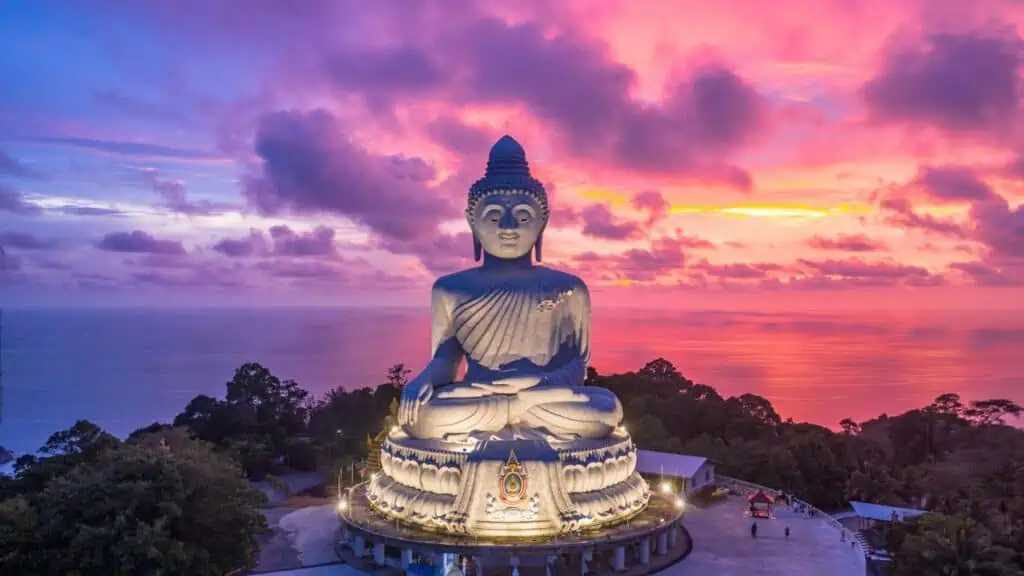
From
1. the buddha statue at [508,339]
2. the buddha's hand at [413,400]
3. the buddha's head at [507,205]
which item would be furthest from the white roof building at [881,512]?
the buddha's hand at [413,400]

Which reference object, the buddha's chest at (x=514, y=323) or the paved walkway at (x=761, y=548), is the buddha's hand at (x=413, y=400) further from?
the paved walkway at (x=761, y=548)

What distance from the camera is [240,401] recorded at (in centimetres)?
3105

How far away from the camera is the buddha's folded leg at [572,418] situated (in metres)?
15.8

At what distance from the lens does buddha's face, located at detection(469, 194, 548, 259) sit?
17672 millimetres

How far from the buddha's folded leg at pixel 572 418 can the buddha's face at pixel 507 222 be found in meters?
3.63

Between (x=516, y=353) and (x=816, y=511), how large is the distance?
27.4ft

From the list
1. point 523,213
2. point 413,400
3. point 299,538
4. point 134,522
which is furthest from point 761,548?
point 134,522

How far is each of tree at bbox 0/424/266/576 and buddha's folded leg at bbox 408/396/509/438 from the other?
3546 millimetres

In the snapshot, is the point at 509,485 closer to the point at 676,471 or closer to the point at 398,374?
the point at 676,471

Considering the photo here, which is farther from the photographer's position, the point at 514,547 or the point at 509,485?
the point at 509,485

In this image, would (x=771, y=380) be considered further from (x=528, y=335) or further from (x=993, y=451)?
(x=528, y=335)

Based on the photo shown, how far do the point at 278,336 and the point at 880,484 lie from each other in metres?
97.9

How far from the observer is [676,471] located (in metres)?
20.6

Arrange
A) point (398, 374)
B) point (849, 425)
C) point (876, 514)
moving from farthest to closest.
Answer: point (849, 425) → point (398, 374) → point (876, 514)
